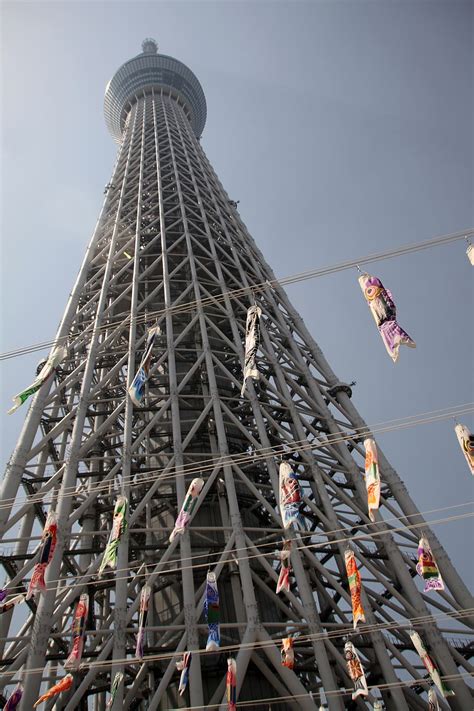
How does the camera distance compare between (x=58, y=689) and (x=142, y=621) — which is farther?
(x=142, y=621)

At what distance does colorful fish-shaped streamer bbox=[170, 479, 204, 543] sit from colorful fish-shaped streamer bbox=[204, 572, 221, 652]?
4.89 feet

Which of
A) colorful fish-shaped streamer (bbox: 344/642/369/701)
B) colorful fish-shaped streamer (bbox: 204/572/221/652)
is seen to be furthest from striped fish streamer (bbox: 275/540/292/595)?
→ colorful fish-shaped streamer (bbox: 344/642/369/701)

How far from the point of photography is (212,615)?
12500mm

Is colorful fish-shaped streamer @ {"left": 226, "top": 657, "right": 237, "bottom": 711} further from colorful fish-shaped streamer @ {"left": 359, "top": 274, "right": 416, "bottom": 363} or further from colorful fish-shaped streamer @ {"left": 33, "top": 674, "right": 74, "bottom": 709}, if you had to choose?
colorful fish-shaped streamer @ {"left": 359, "top": 274, "right": 416, "bottom": 363}

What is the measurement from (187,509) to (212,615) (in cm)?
273

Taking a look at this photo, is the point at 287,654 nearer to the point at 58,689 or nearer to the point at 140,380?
the point at 58,689

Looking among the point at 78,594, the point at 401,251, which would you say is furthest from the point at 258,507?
the point at 401,251

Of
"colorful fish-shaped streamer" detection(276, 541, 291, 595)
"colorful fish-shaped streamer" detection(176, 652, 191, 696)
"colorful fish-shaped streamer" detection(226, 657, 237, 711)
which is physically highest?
"colorful fish-shaped streamer" detection(276, 541, 291, 595)

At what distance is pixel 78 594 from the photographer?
1410 cm

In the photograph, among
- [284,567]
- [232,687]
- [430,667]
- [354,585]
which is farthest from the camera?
[284,567]

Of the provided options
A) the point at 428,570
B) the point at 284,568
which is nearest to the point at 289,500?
the point at 284,568

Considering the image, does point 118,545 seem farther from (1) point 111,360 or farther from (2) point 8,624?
(1) point 111,360

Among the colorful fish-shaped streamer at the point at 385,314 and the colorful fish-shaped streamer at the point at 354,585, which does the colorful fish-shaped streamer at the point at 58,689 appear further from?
the colorful fish-shaped streamer at the point at 385,314

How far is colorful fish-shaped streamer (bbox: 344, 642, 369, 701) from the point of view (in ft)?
39.8
